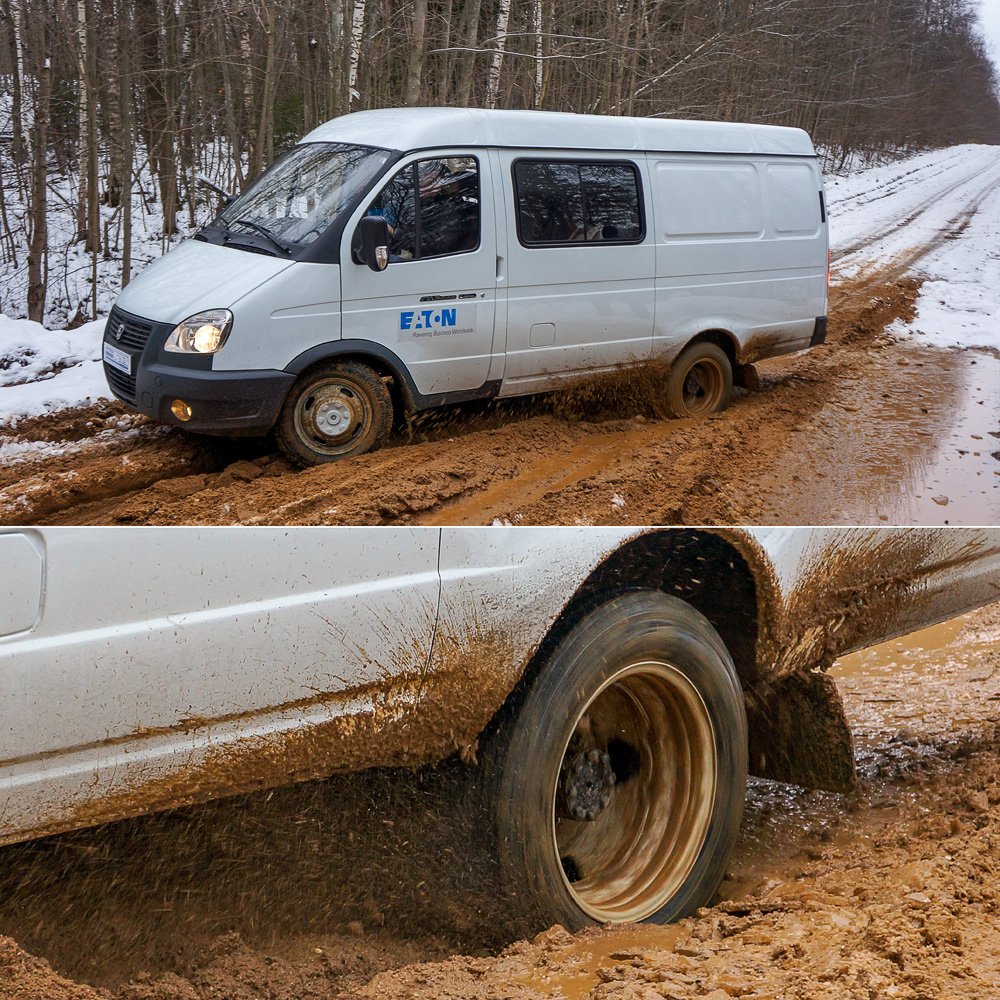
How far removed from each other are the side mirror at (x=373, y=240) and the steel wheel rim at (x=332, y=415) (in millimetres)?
728

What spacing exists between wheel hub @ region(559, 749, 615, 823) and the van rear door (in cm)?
386

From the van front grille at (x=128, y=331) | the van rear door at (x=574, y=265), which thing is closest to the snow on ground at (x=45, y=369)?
the van front grille at (x=128, y=331)

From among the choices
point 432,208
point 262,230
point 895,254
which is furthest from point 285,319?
point 895,254

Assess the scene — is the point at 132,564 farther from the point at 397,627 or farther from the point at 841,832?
the point at 841,832

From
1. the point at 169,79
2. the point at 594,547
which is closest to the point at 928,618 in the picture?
the point at 594,547

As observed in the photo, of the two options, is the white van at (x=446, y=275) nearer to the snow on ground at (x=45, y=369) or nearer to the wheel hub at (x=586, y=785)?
the snow on ground at (x=45, y=369)

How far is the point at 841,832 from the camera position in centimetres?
370

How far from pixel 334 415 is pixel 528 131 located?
2.36m

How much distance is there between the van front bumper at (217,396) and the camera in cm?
541

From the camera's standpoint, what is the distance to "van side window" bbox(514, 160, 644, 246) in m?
6.57

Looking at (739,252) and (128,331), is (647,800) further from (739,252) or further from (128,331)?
(739,252)

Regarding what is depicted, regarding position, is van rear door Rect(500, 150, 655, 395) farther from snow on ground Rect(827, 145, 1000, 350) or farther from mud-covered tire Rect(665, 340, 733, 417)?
snow on ground Rect(827, 145, 1000, 350)

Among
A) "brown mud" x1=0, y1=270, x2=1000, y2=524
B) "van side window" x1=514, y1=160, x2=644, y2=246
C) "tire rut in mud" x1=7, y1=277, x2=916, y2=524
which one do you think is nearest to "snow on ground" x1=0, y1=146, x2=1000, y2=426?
"brown mud" x1=0, y1=270, x2=1000, y2=524

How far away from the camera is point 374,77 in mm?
9328
